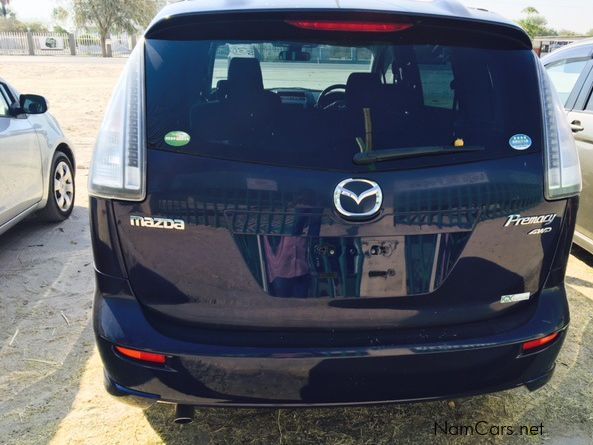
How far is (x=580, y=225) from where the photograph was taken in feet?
14.4

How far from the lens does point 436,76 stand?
2.30 metres

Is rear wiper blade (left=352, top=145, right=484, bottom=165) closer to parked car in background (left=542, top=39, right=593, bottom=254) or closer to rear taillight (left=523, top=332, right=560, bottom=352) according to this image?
rear taillight (left=523, top=332, right=560, bottom=352)

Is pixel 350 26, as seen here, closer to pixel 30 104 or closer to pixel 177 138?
pixel 177 138

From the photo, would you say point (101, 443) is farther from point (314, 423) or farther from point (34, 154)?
point (34, 154)

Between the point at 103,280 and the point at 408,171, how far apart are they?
1.09 metres

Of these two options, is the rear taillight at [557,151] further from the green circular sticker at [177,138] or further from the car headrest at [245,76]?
the green circular sticker at [177,138]

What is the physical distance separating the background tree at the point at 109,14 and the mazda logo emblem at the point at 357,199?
53.2 meters

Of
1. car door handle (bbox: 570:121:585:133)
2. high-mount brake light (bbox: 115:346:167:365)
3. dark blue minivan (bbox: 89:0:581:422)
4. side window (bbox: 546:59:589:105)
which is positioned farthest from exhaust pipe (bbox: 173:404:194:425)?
side window (bbox: 546:59:589:105)

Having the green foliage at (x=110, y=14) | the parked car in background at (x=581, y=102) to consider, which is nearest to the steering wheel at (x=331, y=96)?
the parked car in background at (x=581, y=102)

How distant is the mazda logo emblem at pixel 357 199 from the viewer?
5.87 feet

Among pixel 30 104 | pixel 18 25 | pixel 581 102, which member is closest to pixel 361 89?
pixel 581 102

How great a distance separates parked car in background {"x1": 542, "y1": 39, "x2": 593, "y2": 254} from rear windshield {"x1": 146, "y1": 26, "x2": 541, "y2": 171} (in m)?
2.56

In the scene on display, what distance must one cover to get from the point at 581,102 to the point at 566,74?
20.9 inches

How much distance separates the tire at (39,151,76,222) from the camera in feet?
17.1
